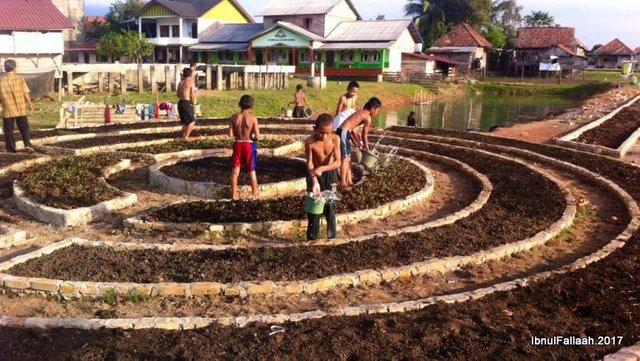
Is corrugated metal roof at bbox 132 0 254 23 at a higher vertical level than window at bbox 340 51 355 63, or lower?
higher

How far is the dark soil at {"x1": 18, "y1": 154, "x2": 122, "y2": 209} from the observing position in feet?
32.0

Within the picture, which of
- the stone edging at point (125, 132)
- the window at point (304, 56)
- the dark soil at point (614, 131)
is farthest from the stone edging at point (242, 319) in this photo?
the window at point (304, 56)

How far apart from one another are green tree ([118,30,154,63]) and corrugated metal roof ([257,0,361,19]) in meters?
12.5

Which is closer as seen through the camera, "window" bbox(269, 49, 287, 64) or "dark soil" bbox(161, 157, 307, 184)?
"dark soil" bbox(161, 157, 307, 184)

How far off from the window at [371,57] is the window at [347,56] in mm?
1153

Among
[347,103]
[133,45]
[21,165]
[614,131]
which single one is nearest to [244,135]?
[347,103]

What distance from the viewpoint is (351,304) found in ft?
20.5

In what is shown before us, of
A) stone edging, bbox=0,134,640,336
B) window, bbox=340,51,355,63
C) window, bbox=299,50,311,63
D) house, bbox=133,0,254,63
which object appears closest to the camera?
stone edging, bbox=0,134,640,336

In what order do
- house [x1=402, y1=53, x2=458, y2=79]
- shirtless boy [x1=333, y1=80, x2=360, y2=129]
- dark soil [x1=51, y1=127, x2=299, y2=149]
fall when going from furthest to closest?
house [x1=402, y1=53, x2=458, y2=79]
dark soil [x1=51, y1=127, x2=299, y2=149]
shirtless boy [x1=333, y1=80, x2=360, y2=129]

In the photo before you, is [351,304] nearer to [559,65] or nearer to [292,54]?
[292,54]

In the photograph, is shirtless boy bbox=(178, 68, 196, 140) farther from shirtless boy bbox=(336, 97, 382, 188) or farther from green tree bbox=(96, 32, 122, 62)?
green tree bbox=(96, 32, 122, 62)

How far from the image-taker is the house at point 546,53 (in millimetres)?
65250

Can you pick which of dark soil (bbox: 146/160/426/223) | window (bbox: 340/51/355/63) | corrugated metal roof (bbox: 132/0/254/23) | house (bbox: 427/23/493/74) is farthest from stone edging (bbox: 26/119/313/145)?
house (bbox: 427/23/493/74)

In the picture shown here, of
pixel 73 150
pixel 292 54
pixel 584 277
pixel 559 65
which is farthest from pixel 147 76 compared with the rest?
pixel 559 65
